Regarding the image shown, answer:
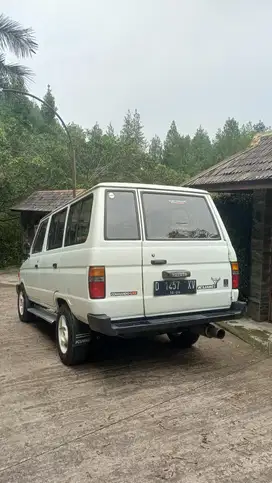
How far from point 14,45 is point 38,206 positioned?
254 inches

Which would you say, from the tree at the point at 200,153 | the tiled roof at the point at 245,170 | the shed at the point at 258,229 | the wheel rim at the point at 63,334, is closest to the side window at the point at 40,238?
the wheel rim at the point at 63,334

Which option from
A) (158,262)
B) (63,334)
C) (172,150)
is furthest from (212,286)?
(172,150)

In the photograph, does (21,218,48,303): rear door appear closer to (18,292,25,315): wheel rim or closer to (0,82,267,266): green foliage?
(18,292,25,315): wheel rim

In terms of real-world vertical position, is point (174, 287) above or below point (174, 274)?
below

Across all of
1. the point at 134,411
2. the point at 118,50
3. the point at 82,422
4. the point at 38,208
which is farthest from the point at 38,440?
the point at 118,50

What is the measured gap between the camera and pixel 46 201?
15.8 m

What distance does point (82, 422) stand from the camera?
3.37 m

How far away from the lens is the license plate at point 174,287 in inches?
163

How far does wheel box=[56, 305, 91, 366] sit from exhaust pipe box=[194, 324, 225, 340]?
1298mm

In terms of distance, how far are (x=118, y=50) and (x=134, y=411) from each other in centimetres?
1477

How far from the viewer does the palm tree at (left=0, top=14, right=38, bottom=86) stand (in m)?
15.3

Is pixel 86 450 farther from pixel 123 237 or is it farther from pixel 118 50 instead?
pixel 118 50

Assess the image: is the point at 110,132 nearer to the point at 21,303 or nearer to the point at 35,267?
the point at 21,303

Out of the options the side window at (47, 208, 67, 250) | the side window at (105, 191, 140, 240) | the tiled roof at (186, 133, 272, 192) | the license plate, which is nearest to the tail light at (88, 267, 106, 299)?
the side window at (105, 191, 140, 240)
